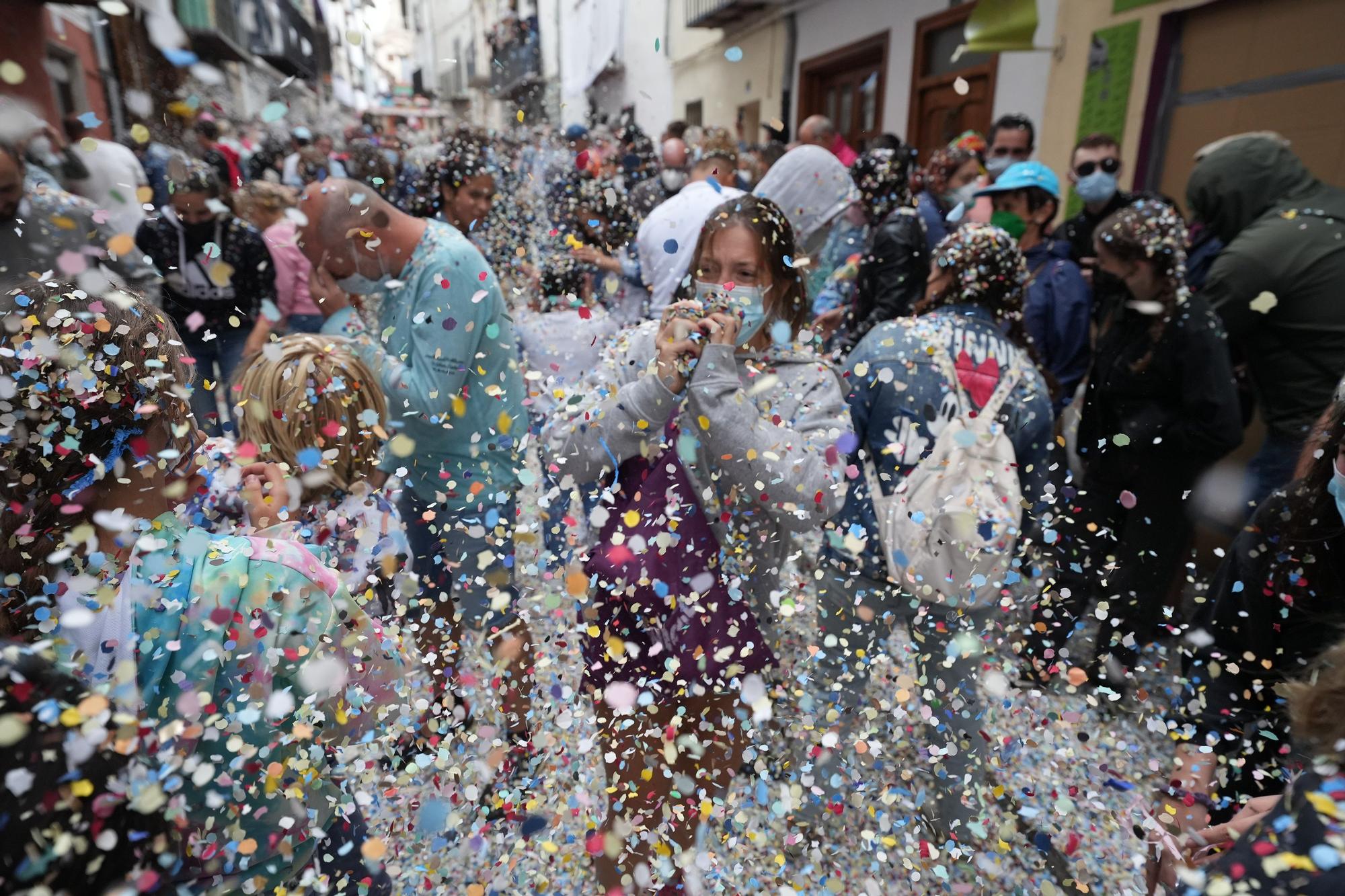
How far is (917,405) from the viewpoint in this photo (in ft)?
6.64

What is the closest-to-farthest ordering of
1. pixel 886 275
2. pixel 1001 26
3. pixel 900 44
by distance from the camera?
pixel 886 275, pixel 1001 26, pixel 900 44

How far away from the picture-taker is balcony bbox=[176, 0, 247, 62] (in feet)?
39.1

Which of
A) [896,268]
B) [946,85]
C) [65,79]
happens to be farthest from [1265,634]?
[65,79]

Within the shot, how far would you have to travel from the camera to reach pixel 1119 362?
8.32 ft

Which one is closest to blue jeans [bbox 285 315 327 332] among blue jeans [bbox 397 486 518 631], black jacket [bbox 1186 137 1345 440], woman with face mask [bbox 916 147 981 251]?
blue jeans [bbox 397 486 518 631]

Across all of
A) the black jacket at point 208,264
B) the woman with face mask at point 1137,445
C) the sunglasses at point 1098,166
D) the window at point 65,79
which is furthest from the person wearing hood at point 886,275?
the window at point 65,79

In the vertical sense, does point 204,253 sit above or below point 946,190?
below

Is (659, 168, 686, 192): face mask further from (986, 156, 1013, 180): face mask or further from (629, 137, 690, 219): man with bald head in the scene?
(986, 156, 1013, 180): face mask

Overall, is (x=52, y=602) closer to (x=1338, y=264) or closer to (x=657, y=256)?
(x=657, y=256)

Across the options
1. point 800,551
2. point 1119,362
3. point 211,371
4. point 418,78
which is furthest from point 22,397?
point 418,78

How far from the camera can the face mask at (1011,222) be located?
11.6ft

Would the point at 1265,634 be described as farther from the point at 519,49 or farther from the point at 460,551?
the point at 519,49

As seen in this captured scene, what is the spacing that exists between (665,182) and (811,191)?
2498mm

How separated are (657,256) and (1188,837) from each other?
7.68 feet
